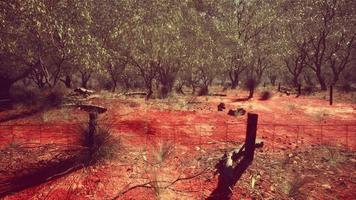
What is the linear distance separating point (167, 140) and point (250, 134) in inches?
119

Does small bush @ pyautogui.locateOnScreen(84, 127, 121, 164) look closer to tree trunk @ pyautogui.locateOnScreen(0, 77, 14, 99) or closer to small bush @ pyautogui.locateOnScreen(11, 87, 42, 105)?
small bush @ pyautogui.locateOnScreen(11, 87, 42, 105)

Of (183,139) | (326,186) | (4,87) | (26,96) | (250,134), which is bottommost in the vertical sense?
(326,186)

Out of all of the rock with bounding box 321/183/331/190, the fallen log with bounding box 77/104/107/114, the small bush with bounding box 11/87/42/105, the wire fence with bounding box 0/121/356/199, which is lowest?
the rock with bounding box 321/183/331/190

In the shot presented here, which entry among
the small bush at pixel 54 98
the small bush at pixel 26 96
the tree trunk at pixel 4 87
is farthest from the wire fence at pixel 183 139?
the tree trunk at pixel 4 87

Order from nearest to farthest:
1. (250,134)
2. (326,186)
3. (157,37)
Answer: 1. (326,186)
2. (250,134)
3. (157,37)

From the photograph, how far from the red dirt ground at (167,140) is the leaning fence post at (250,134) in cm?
38

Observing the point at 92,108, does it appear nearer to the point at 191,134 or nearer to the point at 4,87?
the point at 191,134

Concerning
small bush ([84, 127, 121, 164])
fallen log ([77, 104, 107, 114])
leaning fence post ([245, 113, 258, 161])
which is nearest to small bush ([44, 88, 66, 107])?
fallen log ([77, 104, 107, 114])

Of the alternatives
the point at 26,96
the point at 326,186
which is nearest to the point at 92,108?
the point at 26,96

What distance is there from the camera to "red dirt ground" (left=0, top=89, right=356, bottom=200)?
7512 millimetres

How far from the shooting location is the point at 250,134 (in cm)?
918

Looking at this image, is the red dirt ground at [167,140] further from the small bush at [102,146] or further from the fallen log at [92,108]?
the fallen log at [92,108]

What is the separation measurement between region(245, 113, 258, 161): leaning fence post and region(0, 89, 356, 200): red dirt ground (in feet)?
1.26

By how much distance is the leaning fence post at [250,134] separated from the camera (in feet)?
29.8
